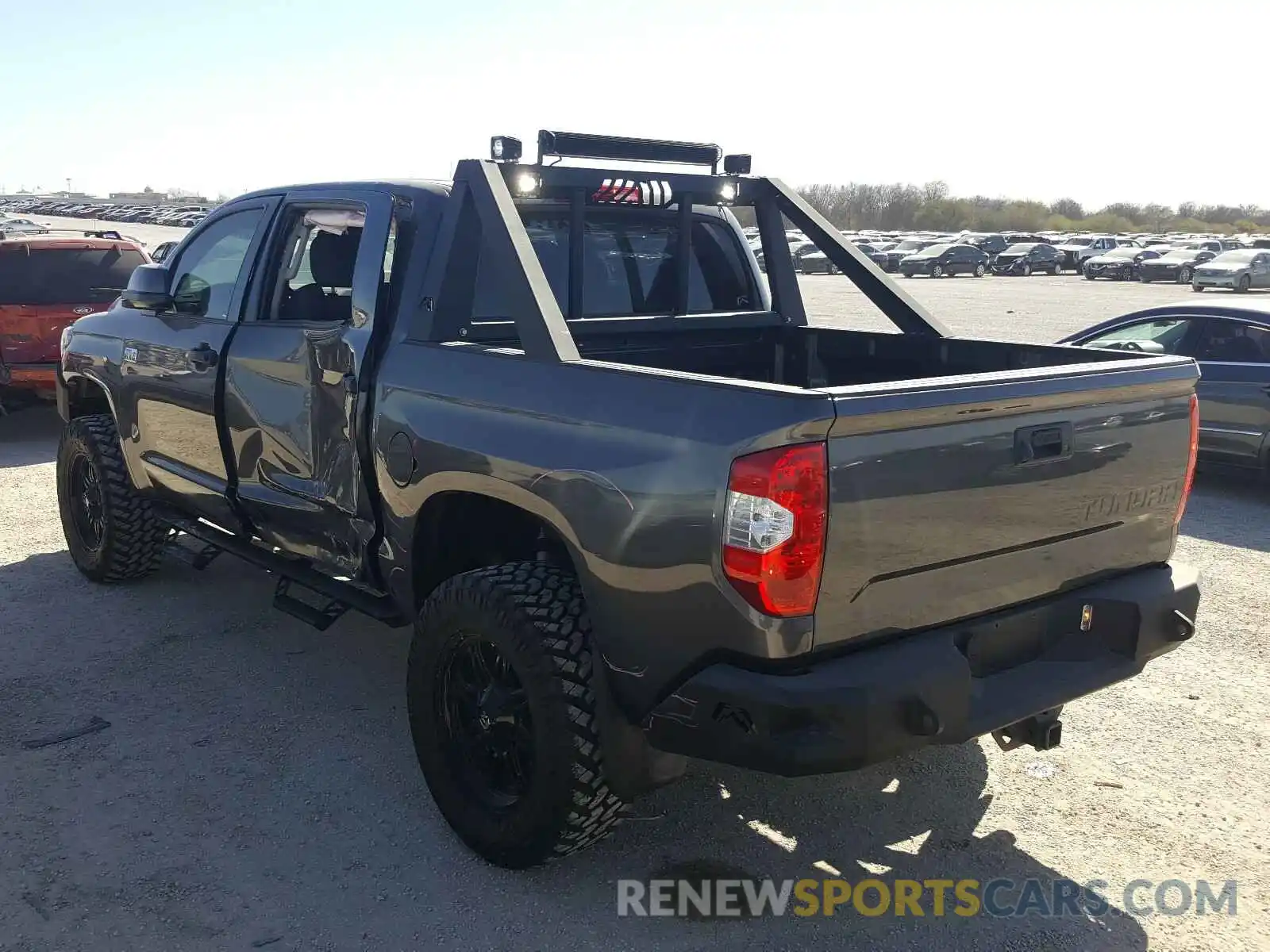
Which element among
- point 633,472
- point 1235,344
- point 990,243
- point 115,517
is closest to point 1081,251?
point 990,243

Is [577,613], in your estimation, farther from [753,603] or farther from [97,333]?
[97,333]

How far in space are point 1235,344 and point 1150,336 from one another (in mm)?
597

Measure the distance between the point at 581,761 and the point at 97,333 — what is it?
4042mm

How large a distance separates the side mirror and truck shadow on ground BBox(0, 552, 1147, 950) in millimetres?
1555

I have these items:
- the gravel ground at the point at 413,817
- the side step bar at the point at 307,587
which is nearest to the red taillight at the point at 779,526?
the gravel ground at the point at 413,817

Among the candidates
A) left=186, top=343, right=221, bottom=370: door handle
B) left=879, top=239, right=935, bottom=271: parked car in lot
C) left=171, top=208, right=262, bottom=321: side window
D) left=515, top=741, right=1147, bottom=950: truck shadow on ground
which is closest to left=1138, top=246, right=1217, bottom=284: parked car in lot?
left=879, top=239, right=935, bottom=271: parked car in lot

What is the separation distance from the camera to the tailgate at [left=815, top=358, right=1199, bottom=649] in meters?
2.58

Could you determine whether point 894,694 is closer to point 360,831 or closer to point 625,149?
point 360,831

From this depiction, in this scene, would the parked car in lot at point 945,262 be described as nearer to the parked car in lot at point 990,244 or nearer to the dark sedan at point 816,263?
the parked car in lot at point 990,244

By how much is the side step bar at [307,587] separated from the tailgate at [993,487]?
1.89 meters

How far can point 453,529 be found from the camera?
12.1 feet

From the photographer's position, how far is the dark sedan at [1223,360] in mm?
7902

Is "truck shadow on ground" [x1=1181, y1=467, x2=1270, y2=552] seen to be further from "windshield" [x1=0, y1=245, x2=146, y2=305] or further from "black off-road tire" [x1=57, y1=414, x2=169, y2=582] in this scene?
"windshield" [x1=0, y1=245, x2=146, y2=305]

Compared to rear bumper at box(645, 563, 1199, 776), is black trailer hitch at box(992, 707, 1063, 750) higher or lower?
lower
